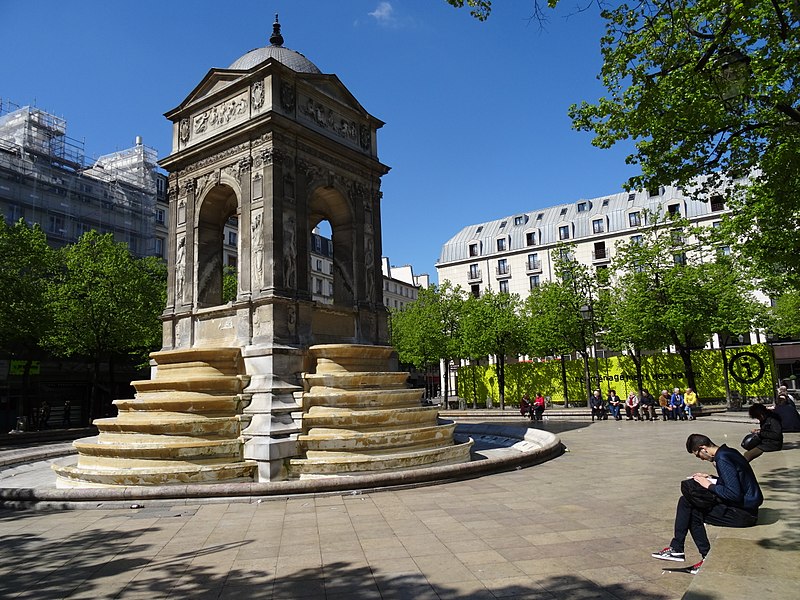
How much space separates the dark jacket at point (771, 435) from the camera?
397 inches

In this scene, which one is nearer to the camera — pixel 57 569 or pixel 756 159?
pixel 57 569

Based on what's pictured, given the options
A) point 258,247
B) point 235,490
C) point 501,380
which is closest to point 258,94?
point 258,247

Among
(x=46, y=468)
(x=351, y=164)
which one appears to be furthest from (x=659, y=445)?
(x=46, y=468)

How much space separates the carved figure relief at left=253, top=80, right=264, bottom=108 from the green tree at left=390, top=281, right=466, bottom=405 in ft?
116

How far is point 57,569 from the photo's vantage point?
6.43 metres

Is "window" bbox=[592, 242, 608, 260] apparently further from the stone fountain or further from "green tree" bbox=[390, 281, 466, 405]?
the stone fountain

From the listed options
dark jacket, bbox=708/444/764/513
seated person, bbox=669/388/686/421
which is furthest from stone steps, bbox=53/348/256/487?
seated person, bbox=669/388/686/421

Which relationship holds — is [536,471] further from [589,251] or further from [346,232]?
[589,251]

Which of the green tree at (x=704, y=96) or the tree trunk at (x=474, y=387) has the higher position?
the green tree at (x=704, y=96)

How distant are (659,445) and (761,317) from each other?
77.2ft

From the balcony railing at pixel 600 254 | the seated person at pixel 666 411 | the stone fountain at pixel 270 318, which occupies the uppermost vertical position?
the balcony railing at pixel 600 254

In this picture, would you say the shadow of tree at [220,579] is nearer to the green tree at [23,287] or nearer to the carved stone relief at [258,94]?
the carved stone relief at [258,94]

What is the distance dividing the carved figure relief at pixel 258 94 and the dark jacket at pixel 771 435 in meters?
13.9

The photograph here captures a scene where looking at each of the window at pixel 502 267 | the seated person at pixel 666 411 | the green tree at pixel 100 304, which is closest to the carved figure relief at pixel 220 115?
the green tree at pixel 100 304
